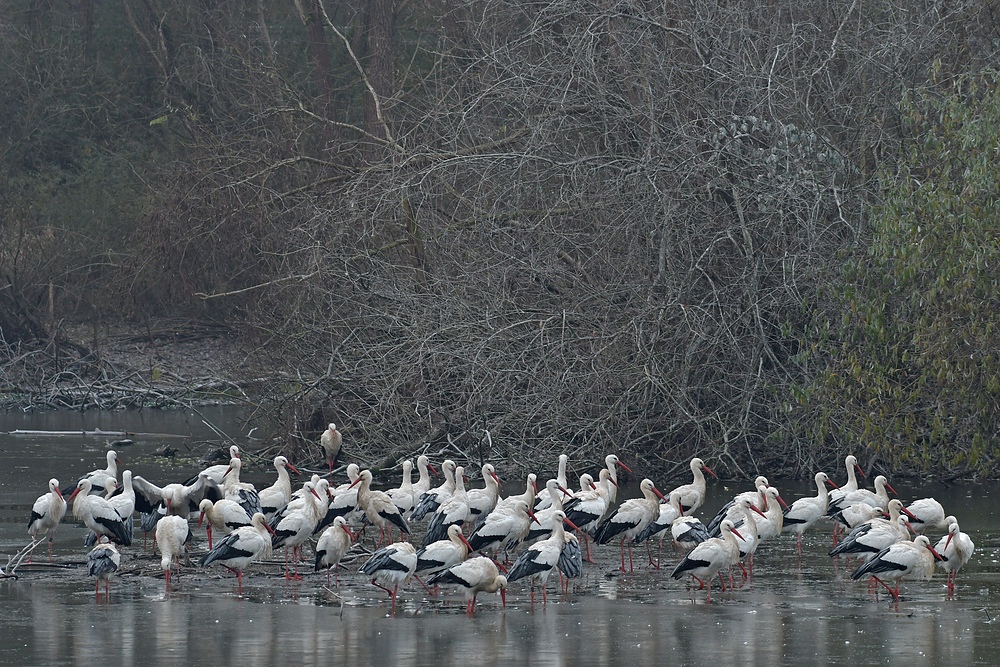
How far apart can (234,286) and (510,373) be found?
65.8ft

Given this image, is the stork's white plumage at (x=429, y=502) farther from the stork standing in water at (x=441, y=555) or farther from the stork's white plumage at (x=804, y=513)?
the stork's white plumage at (x=804, y=513)

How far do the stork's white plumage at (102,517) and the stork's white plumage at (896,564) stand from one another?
6409 mm

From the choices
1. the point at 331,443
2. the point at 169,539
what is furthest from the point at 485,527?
the point at 331,443

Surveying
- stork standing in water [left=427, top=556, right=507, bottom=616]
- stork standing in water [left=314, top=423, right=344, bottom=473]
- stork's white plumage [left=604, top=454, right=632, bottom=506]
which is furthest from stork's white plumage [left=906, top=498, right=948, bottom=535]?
stork standing in water [left=314, top=423, right=344, bottom=473]

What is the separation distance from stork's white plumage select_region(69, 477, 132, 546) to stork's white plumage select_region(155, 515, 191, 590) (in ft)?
4.55

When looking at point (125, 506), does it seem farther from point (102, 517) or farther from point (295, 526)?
point (295, 526)

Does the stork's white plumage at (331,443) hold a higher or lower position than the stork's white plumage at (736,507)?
higher

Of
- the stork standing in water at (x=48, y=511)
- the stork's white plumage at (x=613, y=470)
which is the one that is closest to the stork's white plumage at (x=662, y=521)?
the stork's white plumage at (x=613, y=470)

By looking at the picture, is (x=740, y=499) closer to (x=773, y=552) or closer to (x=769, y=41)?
(x=773, y=552)

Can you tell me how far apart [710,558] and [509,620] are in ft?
5.65

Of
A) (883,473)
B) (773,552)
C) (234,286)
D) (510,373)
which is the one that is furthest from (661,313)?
(234,286)

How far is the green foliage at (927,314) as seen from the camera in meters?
16.5

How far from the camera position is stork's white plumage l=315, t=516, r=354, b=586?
1270 cm

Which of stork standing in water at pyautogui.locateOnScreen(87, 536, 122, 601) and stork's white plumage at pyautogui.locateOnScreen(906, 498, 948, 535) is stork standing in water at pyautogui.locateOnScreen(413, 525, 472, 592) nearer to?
stork standing in water at pyautogui.locateOnScreen(87, 536, 122, 601)
